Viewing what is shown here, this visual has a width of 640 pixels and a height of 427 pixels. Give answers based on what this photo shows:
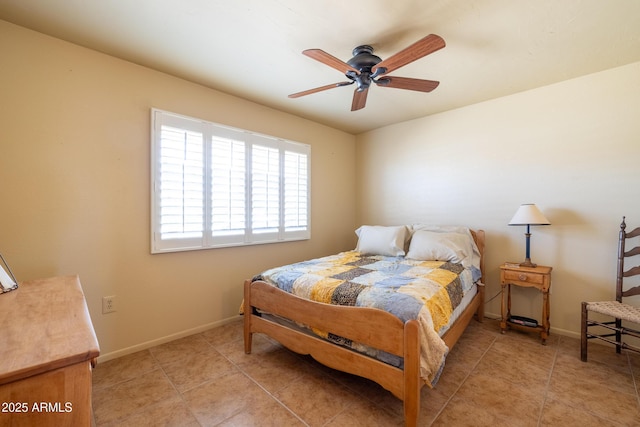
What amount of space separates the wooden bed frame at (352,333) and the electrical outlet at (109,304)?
1.08 metres

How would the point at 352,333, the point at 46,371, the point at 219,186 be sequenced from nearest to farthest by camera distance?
the point at 46,371
the point at 352,333
the point at 219,186

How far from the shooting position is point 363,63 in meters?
1.96

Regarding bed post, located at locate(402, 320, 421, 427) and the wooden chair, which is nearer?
bed post, located at locate(402, 320, 421, 427)

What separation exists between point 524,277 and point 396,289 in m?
1.59

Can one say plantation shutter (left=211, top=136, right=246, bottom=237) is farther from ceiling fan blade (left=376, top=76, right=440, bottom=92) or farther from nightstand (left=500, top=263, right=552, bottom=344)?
nightstand (left=500, top=263, right=552, bottom=344)

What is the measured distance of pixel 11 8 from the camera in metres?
1.71

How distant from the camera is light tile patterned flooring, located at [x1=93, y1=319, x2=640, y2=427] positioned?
1.60 m

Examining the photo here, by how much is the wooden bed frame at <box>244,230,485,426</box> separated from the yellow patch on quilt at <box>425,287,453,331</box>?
0.67ft

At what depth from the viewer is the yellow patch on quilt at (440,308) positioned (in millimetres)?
1674

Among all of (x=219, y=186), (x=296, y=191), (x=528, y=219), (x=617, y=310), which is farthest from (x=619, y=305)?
(x=219, y=186)

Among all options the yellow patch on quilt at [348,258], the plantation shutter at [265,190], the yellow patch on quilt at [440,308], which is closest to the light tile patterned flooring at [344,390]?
the yellow patch on quilt at [440,308]

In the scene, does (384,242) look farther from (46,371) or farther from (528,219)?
(46,371)

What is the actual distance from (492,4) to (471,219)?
7.19 ft

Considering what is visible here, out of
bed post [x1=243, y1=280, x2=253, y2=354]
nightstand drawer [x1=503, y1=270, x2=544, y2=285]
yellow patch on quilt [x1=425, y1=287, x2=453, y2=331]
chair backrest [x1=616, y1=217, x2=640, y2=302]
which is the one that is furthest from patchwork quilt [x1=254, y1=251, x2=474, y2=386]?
chair backrest [x1=616, y1=217, x2=640, y2=302]
